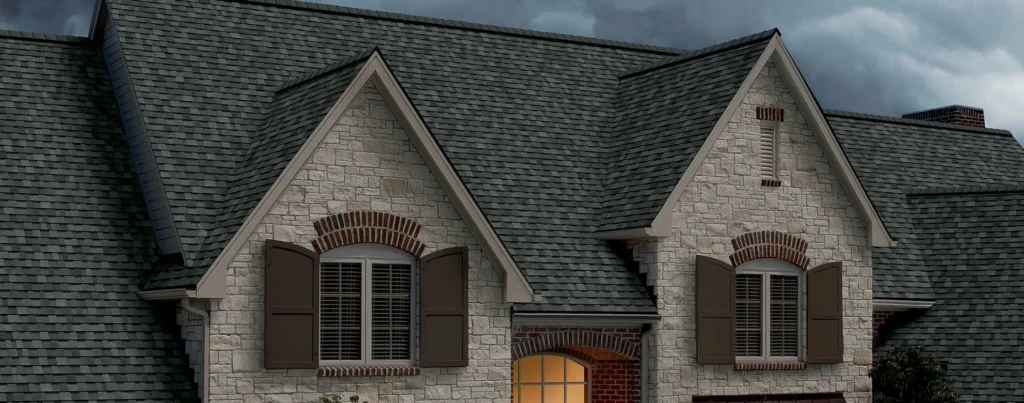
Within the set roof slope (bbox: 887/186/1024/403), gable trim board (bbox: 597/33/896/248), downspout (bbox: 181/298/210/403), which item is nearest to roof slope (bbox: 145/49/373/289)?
downspout (bbox: 181/298/210/403)

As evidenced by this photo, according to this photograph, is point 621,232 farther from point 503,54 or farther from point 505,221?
point 503,54

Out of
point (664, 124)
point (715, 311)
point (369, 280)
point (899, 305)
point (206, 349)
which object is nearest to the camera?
point (206, 349)

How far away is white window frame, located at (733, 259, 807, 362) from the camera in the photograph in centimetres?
2281

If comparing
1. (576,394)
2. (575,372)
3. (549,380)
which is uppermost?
(575,372)

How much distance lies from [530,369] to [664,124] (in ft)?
15.6

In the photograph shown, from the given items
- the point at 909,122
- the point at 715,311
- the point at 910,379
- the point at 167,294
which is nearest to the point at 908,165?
the point at 909,122

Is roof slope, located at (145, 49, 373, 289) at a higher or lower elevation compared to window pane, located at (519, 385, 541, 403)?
higher

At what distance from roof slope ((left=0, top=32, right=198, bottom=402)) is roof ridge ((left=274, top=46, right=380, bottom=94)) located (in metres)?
2.65

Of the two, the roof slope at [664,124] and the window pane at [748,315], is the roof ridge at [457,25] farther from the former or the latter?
the window pane at [748,315]

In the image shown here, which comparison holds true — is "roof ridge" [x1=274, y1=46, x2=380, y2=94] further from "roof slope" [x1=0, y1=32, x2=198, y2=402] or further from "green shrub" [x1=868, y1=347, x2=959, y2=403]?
"green shrub" [x1=868, y1=347, x2=959, y2=403]

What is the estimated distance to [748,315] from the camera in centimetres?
2273

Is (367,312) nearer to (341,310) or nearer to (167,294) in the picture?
(341,310)

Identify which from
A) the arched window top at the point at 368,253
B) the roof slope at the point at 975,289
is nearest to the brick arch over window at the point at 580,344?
the arched window top at the point at 368,253

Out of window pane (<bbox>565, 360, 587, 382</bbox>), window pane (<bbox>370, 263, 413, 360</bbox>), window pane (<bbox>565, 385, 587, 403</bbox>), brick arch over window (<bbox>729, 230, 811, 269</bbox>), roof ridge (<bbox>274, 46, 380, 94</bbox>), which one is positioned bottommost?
window pane (<bbox>565, 385, 587, 403</bbox>)
